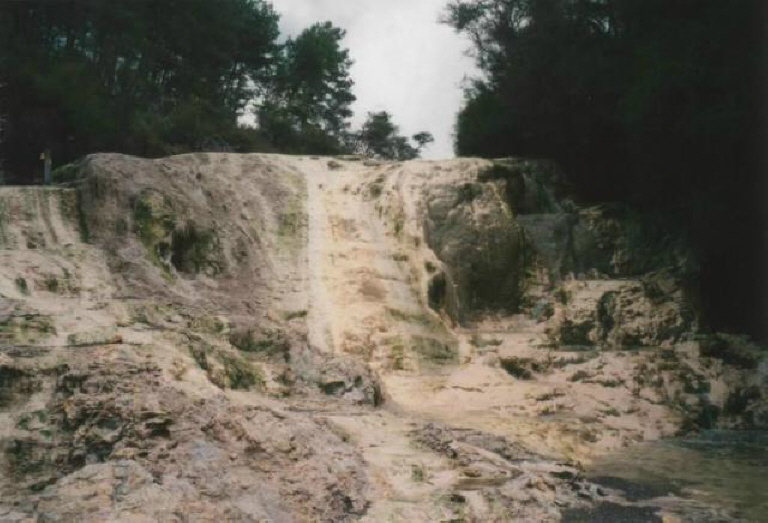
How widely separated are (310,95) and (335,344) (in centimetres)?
3039

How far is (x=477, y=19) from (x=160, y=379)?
74.6 feet

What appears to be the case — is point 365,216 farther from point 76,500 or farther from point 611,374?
point 76,500

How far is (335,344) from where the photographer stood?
11.8 metres

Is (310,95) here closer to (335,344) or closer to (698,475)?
(335,344)

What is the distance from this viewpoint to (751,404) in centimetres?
1120

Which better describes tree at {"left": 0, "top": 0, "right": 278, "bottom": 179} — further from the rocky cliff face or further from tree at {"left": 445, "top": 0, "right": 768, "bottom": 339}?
tree at {"left": 445, "top": 0, "right": 768, "bottom": 339}

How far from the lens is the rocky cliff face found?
6.11m

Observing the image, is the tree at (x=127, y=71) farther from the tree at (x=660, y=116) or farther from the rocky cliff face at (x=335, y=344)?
the tree at (x=660, y=116)

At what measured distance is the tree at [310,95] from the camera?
3522 centimetres

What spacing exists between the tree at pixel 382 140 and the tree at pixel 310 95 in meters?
0.96

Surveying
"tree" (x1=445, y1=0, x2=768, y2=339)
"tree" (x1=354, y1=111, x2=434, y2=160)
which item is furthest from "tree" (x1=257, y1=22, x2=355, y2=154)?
"tree" (x1=445, y1=0, x2=768, y2=339)

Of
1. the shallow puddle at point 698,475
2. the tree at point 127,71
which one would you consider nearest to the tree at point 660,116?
the shallow puddle at point 698,475

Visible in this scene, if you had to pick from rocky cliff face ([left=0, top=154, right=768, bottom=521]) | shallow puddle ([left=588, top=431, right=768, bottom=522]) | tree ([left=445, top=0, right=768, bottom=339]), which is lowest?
shallow puddle ([left=588, top=431, right=768, bottom=522])

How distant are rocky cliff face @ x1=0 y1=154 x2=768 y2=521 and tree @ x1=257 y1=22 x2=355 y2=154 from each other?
53.7 ft
